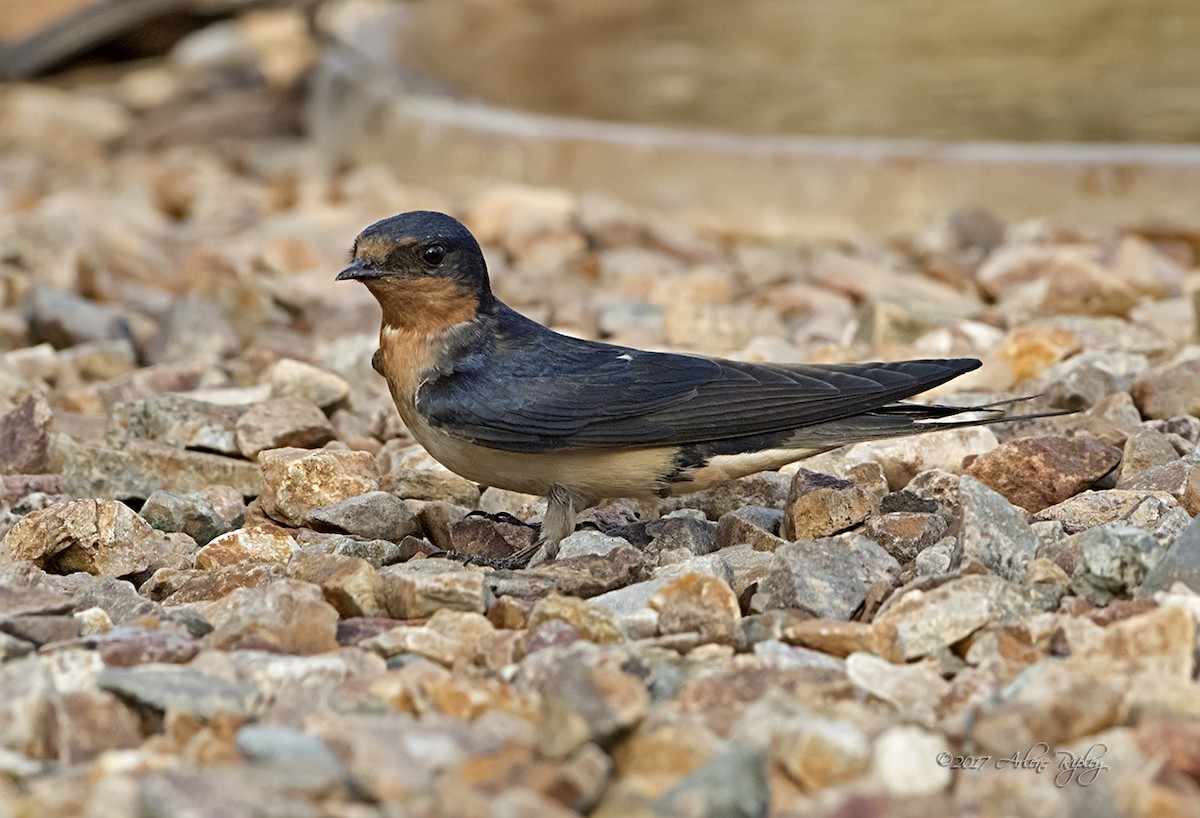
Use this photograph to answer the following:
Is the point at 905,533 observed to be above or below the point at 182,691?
below

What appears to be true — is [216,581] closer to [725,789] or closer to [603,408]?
[603,408]

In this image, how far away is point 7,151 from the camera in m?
10.1

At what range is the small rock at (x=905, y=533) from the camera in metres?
3.86

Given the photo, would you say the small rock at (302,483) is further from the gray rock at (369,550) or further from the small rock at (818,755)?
the small rock at (818,755)

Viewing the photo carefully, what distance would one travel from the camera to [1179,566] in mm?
3246

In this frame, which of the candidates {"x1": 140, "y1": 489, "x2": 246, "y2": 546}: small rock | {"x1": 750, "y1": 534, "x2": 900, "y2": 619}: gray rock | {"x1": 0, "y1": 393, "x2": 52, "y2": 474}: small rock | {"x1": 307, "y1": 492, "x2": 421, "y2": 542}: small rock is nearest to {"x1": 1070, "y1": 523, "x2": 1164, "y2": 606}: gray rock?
{"x1": 750, "y1": 534, "x2": 900, "y2": 619}: gray rock

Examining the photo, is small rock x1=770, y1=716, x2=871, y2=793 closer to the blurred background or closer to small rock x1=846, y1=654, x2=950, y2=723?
small rock x1=846, y1=654, x2=950, y2=723

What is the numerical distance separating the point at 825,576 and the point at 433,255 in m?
1.47

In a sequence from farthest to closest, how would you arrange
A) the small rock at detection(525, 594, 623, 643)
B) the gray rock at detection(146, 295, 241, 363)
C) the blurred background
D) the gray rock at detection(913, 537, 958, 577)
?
the blurred background → the gray rock at detection(146, 295, 241, 363) → the gray rock at detection(913, 537, 958, 577) → the small rock at detection(525, 594, 623, 643)

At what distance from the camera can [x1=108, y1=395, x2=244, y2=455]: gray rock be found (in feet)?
15.7

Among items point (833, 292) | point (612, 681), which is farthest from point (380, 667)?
point (833, 292)

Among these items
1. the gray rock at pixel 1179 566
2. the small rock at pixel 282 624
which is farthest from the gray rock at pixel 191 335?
the gray rock at pixel 1179 566

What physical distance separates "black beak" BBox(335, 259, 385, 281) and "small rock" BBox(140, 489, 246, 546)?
0.69 m

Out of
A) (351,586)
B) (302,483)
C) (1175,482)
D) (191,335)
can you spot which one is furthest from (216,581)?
(191,335)
